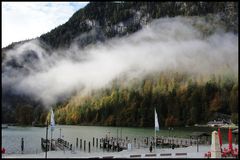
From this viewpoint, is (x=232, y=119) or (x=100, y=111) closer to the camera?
(x=232, y=119)

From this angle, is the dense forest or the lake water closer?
the lake water

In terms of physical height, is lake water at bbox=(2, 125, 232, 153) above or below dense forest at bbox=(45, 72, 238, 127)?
below

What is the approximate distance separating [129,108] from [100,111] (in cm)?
1568

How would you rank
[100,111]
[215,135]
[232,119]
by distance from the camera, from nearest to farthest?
[215,135] → [232,119] → [100,111]

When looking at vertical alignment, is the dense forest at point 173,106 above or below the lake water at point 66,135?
above

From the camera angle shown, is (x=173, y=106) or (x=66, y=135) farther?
(x=173, y=106)

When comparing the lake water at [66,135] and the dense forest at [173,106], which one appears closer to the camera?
the lake water at [66,135]

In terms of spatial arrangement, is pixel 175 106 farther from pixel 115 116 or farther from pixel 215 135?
pixel 215 135

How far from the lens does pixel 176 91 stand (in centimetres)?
19762

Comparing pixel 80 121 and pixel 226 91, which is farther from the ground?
pixel 226 91

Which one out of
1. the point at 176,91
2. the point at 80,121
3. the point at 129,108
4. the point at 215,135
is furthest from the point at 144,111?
the point at 215,135

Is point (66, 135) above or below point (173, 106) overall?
below

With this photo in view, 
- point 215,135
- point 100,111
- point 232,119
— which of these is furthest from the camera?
point 100,111

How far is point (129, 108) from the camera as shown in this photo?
630ft
